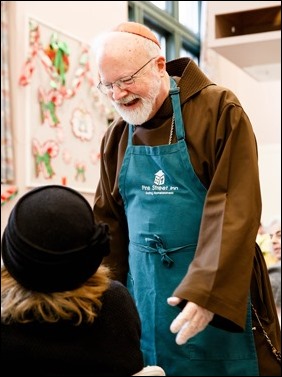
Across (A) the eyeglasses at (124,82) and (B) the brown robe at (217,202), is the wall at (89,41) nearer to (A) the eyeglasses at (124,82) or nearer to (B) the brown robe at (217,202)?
(B) the brown robe at (217,202)

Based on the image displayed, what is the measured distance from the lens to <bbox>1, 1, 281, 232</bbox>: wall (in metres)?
3.07

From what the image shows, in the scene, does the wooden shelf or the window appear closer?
the wooden shelf

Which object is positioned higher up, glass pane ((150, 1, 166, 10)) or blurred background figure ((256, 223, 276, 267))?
glass pane ((150, 1, 166, 10))

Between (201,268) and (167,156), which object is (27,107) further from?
(201,268)

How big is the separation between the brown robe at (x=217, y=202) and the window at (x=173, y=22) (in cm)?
325

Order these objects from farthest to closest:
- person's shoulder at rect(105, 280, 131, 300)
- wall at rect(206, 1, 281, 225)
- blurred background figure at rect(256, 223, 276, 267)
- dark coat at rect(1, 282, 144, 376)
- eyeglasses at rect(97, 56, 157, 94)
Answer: wall at rect(206, 1, 281, 225)
blurred background figure at rect(256, 223, 276, 267)
eyeglasses at rect(97, 56, 157, 94)
person's shoulder at rect(105, 280, 131, 300)
dark coat at rect(1, 282, 144, 376)

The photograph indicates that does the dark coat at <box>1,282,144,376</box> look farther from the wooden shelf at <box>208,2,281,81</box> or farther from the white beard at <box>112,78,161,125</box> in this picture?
the wooden shelf at <box>208,2,281,81</box>

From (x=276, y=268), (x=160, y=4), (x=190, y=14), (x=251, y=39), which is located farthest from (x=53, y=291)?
(x=190, y=14)

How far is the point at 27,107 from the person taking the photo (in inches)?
129

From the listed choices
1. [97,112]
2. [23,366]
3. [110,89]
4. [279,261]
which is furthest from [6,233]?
[97,112]

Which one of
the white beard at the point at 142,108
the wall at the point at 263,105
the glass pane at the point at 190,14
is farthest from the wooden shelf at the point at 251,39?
the glass pane at the point at 190,14

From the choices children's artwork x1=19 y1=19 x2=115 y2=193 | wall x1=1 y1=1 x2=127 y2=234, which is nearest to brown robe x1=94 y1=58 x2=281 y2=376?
wall x1=1 y1=1 x2=127 y2=234

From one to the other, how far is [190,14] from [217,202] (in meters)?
4.69

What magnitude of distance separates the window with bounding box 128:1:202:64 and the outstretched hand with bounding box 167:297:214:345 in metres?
3.73
